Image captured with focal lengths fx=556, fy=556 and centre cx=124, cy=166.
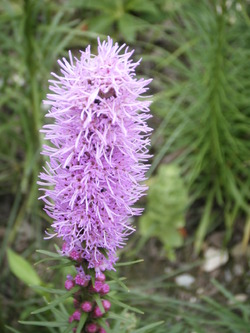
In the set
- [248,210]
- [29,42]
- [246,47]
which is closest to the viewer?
[29,42]

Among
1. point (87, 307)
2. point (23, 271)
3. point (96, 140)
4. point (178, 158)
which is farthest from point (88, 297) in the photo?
point (178, 158)

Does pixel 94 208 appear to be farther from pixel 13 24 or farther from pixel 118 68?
pixel 13 24

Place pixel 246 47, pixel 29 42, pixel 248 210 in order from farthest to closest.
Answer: pixel 246 47, pixel 248 210, pixel 29 42

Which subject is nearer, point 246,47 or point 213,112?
point 213,112

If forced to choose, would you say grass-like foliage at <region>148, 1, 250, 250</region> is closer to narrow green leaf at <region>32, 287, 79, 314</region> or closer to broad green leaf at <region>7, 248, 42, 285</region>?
broad green leaf at <region>7, 248, 42, 285</region>

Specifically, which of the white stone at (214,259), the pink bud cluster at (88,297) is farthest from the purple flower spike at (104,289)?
the white stone at (214,259)

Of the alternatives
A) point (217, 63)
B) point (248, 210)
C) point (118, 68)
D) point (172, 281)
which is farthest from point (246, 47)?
point (118, 68)
